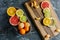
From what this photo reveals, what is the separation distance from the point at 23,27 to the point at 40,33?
124 mm

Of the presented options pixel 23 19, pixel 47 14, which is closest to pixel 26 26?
pixel 23 19

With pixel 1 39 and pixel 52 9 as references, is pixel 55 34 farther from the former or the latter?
pixel 1 39

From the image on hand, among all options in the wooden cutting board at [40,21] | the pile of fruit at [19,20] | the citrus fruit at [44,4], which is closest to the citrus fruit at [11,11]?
the pile of fruit at [19,20]

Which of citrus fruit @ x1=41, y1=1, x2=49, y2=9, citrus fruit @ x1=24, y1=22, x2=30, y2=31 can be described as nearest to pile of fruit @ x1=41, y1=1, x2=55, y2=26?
citrus fruit @ x1=41, y1=1, x2=49, y2=9

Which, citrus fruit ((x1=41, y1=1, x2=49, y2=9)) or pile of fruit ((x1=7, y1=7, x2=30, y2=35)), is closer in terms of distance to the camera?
pile of fruit ((x1=7, y1=7, x2=30, y2=35))

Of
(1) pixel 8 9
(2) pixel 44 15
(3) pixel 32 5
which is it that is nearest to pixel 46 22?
(2) pixel 44 15

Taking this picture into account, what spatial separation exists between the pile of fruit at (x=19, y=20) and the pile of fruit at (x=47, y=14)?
124mm

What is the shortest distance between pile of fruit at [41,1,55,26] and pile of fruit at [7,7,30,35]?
124 millimetres

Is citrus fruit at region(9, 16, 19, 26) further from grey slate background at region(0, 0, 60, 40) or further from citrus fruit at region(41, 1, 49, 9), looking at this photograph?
citrus fruit at region(41, 1, 49, 9)

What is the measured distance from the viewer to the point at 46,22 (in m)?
1.41

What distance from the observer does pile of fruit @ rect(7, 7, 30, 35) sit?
53.5 inches

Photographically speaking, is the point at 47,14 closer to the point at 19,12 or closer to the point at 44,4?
the point at 44,4

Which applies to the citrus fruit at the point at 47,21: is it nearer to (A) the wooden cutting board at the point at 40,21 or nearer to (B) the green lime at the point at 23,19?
(A) the wooden cutting board at the point at 40,21

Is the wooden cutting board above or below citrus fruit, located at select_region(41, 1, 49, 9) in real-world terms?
below
